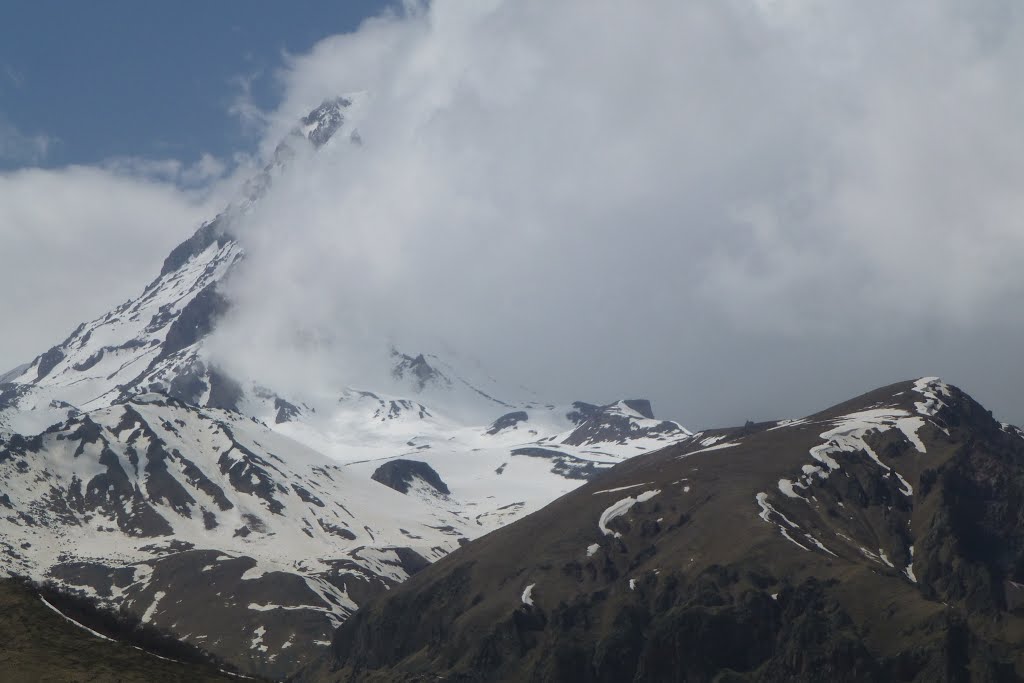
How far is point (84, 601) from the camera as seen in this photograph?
149 m

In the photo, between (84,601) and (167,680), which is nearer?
(167,680)

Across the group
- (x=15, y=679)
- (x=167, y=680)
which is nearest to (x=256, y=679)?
(x=167, y=680)

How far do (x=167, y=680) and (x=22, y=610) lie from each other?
16042mm

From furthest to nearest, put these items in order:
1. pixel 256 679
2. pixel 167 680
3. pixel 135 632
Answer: pixel 135 632 < pixel 256 679 < pixel 167 680

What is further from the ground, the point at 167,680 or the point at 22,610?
the point at 22,610

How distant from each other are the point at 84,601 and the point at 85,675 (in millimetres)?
41852

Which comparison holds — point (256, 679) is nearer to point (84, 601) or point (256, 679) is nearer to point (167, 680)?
point (167, 680)

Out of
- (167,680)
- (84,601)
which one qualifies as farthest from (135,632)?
(167,680)

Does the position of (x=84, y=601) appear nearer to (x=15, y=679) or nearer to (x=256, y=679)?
(x=256, y=679)

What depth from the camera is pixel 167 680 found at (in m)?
113

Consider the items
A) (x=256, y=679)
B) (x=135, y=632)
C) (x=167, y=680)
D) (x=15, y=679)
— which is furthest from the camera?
(x=135, y=632)

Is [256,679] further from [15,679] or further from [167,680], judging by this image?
[15,679]

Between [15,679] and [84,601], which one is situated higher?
[84,601]

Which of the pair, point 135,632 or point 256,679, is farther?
point 135,632
